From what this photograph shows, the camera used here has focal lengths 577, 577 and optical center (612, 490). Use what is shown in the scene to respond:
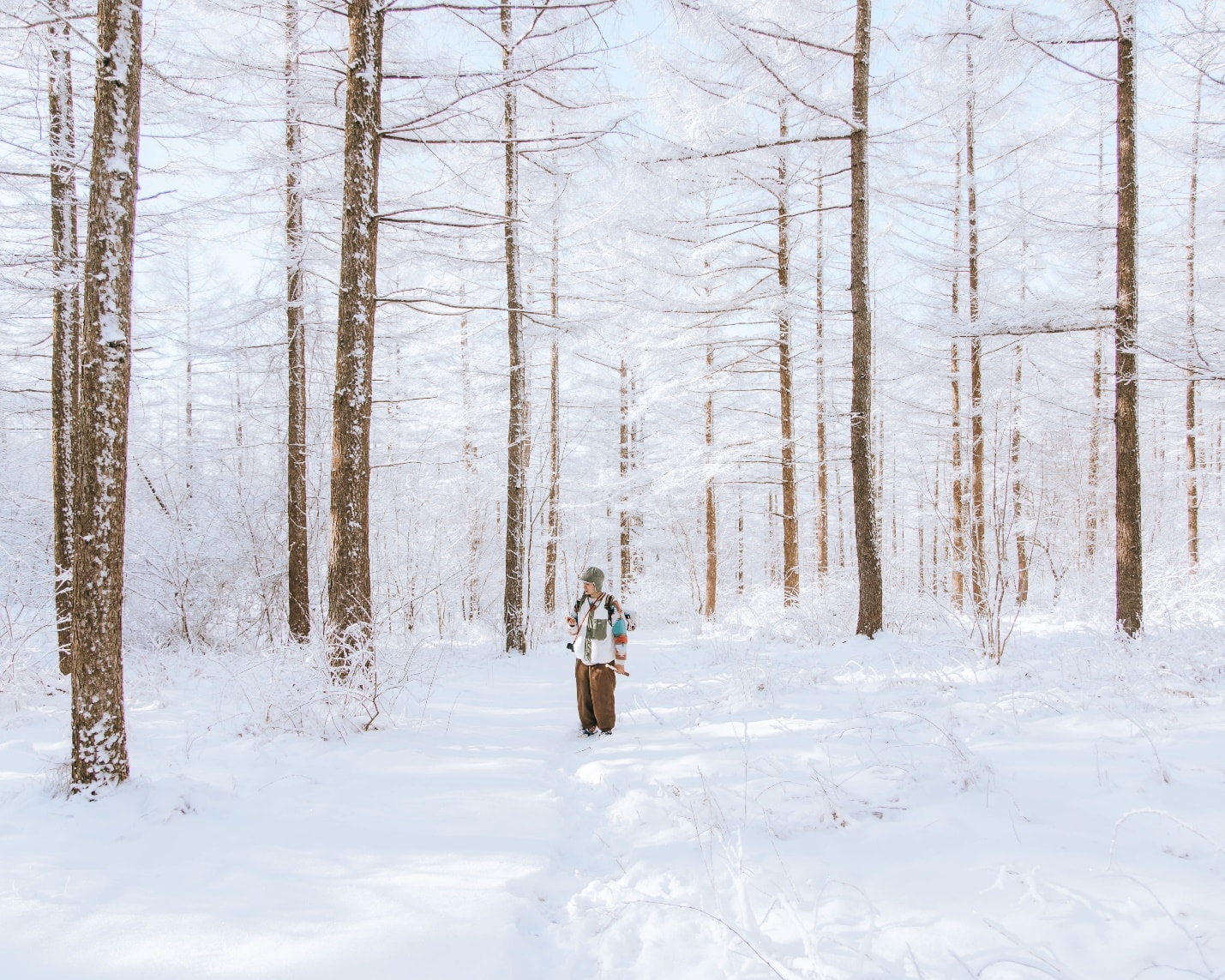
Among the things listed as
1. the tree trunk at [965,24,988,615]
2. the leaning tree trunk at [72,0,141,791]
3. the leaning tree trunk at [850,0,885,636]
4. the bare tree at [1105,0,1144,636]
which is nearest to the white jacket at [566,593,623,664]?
the leaning tree trunk at [72,0,141,791]

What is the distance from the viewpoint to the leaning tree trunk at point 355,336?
5.46 metres

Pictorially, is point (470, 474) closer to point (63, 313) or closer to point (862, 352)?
point (63, 313)

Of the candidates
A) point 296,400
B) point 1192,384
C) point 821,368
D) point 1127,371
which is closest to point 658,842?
point 1127,371

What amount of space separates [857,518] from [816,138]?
17.0 feet

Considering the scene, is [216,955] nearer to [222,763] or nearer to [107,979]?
[107,979]

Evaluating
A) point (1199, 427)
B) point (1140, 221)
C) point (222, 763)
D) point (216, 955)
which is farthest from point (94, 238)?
point (1199, 427)

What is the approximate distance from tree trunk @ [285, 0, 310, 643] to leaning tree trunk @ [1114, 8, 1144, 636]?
1116cm

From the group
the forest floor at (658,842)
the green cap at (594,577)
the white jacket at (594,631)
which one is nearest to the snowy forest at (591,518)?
the forest floor at (658,842)

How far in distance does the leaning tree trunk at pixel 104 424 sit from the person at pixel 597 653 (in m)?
3.41

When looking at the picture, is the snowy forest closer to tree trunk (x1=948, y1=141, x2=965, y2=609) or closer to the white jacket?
tree trunk (x1=948, y1=141, x2=965, y2=609)

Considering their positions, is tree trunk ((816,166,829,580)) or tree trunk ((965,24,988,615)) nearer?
tree trunk ((816,166,829,580))

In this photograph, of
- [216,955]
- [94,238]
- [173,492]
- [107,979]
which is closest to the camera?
[107,979]

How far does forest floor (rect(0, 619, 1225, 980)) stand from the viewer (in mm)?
2129

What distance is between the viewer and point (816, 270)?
13398mm
